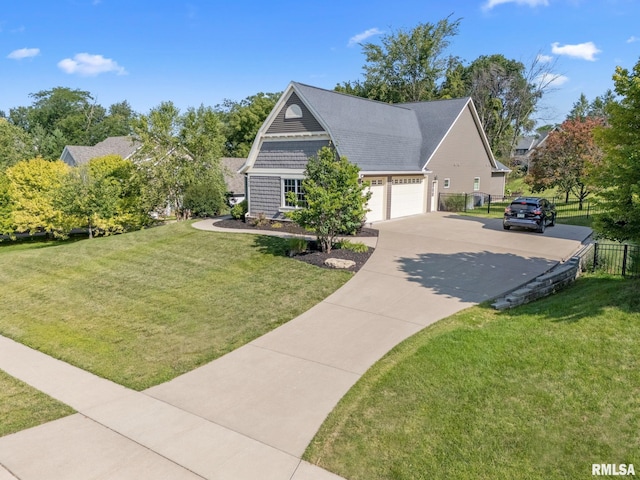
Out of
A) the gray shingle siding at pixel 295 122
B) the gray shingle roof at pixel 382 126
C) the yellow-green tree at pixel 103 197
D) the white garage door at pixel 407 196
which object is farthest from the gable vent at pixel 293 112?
the yellow-green tree at pixel 103 197

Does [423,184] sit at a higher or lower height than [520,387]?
higher

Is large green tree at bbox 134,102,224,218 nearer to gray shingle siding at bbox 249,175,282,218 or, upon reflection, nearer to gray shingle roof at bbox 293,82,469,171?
gray shingle siding at bbox 249,175,282,218

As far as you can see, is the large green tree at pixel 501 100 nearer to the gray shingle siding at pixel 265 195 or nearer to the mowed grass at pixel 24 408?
the gray shingle siding at pixel 265 195

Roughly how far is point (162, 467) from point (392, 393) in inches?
139

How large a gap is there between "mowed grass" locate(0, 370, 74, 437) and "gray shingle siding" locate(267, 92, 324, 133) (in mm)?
16259

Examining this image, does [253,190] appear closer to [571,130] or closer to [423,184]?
[423,184]

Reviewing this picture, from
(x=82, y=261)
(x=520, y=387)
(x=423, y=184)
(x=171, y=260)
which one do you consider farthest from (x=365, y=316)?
(x=423, y=184)

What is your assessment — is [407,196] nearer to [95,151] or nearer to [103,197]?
[103,197]

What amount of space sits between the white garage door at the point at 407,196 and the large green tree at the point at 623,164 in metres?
14.1

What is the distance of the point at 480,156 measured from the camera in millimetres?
32438

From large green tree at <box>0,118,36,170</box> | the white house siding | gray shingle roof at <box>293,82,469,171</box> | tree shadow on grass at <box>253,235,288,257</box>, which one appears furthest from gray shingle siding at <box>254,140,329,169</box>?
A: large green tree at <box>0,118,36,170</box>

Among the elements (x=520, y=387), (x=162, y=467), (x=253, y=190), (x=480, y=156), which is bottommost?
(x=162, y=467)

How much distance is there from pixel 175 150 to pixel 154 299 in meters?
15.6

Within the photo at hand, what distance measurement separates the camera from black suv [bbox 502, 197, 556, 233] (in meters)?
19.8
